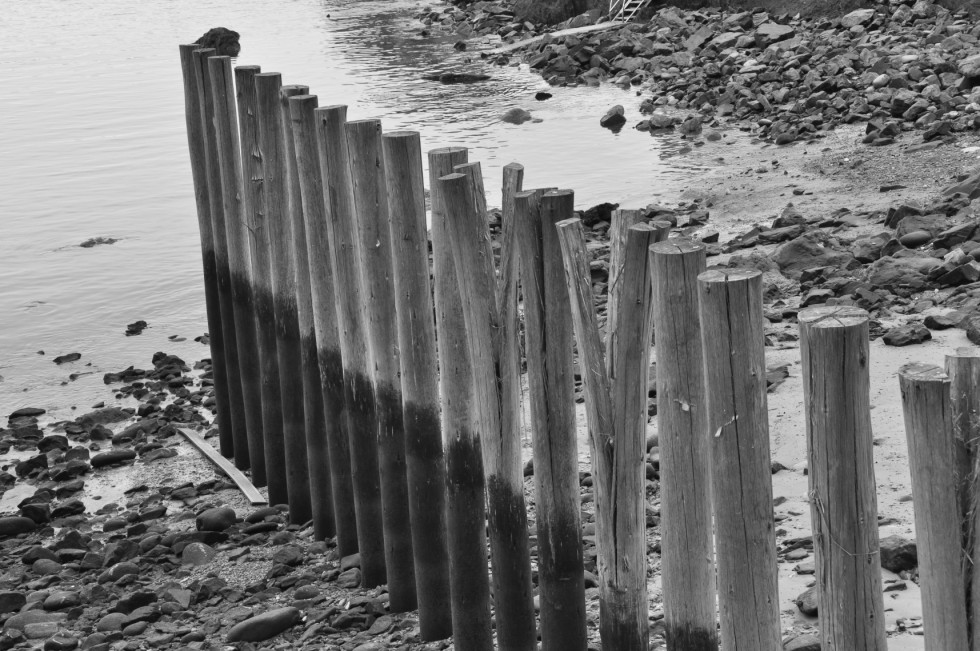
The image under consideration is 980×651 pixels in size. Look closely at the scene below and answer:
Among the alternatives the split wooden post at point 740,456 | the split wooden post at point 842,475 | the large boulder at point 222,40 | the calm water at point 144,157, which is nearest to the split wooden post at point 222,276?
the calm water at point 144,157

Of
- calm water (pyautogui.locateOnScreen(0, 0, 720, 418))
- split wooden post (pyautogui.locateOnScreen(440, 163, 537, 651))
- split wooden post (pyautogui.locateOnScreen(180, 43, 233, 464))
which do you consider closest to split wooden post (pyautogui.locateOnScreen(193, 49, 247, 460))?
split wooden post (pyautogui.locateOnScreen(180, 43, 233, 464))

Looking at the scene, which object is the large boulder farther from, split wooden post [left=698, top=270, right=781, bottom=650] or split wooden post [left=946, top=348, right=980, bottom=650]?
split wooden post [left=946, top=348, right=980, bottom=650]

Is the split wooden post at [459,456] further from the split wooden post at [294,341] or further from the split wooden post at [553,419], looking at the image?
the split wooden post at [294,341]

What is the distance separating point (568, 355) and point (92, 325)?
9.45 meters

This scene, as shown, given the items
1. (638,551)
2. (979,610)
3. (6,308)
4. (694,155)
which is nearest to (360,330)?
(638,551)

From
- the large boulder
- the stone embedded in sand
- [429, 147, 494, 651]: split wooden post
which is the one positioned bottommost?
the stone embedded in sand

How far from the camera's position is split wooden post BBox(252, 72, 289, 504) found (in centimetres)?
585

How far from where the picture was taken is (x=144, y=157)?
19.4 metres

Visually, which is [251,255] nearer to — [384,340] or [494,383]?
[384,340]

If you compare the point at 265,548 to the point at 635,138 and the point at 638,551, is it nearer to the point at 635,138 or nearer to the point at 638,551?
the point at 638,551

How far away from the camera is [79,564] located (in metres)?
6.41

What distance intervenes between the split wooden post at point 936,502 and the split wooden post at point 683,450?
611 mm

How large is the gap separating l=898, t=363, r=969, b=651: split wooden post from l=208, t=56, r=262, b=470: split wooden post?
14.1 feet

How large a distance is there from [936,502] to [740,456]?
1.77ft
